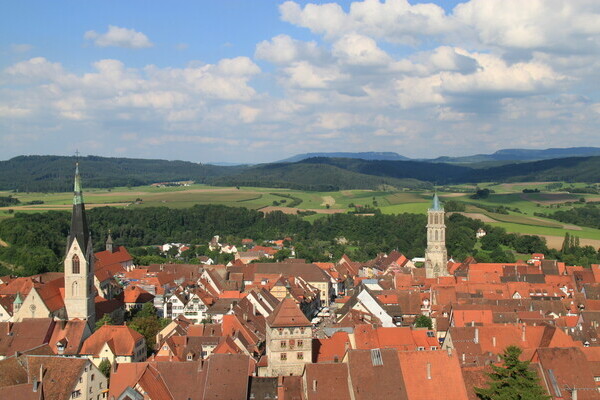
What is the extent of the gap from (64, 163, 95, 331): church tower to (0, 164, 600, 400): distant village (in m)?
0.14

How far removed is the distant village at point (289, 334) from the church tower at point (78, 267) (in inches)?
5.4

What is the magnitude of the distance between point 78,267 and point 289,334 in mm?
28226

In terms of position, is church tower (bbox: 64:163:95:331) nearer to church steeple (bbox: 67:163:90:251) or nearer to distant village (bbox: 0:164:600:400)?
church steeple (bbox: 67:163:90:251)

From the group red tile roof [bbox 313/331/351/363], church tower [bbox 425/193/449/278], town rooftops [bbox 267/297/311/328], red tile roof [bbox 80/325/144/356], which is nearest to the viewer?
town rooftops [bbox 267/297/311/328]

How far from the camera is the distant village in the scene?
44.2 m

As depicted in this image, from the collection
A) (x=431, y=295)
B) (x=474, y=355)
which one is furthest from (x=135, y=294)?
(x=474, y=355)

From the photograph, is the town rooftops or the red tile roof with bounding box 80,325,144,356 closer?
the town rooftops

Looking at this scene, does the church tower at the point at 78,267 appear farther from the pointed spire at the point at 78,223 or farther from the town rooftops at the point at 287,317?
the town rooftops at the point at 287,317

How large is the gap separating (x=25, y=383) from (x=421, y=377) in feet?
86.5

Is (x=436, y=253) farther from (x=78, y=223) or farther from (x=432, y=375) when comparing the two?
(x=432, y=375)

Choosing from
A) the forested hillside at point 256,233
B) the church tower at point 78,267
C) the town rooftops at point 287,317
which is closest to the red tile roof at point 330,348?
A: the town rooftops at point 287,317

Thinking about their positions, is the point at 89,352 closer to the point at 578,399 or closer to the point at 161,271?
the point at 578,399

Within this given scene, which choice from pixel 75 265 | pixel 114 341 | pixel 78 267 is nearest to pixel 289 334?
pixel 114 341

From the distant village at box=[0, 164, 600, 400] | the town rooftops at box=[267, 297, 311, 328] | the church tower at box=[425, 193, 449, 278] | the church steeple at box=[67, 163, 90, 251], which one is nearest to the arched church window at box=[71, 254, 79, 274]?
the distant village at box=[0, 164, 600, 400]
